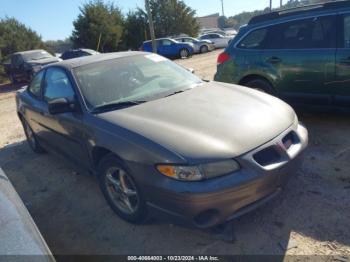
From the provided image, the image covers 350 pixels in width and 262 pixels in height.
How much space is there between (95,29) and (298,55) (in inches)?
1086

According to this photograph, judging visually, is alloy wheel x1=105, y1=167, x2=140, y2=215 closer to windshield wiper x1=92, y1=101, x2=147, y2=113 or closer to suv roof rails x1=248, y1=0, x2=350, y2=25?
windshield wiper x1=92, y1=101, x2=147, y2=113

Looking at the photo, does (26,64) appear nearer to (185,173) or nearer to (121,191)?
(121,191)

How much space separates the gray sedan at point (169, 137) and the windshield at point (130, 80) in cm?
1

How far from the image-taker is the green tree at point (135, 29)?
3341cm

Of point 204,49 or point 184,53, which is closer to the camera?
point 184,53

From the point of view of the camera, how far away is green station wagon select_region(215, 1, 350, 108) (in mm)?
4664

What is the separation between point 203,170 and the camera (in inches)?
102

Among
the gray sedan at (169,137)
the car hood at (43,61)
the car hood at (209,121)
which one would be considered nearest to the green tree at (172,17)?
the car hood at (43,61)

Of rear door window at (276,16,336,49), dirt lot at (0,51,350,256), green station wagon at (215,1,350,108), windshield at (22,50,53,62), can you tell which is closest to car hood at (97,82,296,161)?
dirt lot at (0,51,350,256)

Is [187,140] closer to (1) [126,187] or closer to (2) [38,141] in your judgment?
(1) [126,187]

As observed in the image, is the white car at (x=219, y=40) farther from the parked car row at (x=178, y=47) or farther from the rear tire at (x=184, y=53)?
the rear tire at (x=184, y=53)

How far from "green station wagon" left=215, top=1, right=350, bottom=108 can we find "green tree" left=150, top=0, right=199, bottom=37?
31387 millimetres

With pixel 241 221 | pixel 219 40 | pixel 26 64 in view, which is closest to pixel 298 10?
pixel 241 221

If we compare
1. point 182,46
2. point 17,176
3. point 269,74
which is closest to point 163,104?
point 269,74
